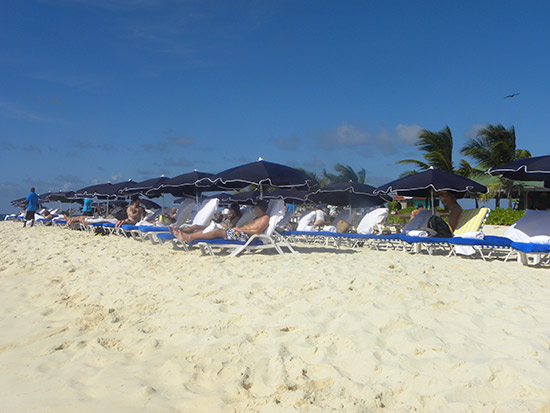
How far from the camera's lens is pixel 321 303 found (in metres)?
3.62

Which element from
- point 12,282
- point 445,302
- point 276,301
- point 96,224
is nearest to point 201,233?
point 12,282

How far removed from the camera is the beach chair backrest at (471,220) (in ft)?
26.0

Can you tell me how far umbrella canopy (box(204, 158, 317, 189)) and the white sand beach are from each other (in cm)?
278

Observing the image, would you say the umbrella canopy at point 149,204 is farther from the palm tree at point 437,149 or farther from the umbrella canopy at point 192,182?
the palm tree at point 437,149

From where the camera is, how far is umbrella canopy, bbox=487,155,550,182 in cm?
671

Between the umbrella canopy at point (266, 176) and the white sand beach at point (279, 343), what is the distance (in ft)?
9.11

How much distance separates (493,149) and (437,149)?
2881mm

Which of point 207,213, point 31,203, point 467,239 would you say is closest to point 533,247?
point 467,239

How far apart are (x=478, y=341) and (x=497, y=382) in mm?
590

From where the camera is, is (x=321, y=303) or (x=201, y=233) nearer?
(x=321, y=303)

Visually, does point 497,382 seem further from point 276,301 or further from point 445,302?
point 276,301

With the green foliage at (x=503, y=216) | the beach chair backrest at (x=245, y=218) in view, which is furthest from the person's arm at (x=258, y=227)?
the green foliage at (x=503, y=216)

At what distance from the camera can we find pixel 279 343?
2.79 meters

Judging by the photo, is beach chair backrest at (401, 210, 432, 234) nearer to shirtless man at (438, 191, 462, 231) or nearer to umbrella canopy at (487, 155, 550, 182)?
shirtless man at (438, 191, 462, 231)
